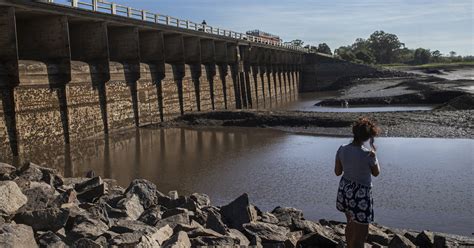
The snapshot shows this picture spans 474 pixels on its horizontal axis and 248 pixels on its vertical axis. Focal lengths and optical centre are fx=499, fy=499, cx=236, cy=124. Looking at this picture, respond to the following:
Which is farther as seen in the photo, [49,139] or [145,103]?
[145,103]

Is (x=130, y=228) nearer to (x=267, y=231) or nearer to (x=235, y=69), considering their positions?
(x=267, y=231)

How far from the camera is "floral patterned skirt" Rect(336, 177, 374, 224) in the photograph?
18.9 ft

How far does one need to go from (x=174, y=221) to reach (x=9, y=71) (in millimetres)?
14525

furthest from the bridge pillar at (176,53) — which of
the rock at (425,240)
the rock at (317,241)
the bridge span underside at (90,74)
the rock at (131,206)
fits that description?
the rock at (317,241)

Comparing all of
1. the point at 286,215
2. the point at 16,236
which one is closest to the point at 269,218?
the point at 286,215

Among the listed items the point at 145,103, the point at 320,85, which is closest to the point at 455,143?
the point at 145,103

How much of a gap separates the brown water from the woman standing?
16.0ft

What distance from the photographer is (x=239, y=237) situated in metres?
6.82

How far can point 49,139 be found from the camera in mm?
20875

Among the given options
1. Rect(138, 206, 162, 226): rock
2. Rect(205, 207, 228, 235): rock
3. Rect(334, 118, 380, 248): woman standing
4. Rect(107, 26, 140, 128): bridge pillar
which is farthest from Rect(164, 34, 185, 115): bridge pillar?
Rect(334, 118, 380, 248): woman standing

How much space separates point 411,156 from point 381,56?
567ft

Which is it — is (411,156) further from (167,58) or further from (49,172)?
(167,58)

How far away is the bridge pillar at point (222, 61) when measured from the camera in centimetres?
4231

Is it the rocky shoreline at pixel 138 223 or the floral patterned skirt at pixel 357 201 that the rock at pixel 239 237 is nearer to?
the rocky shoreline at pixel 138 223
